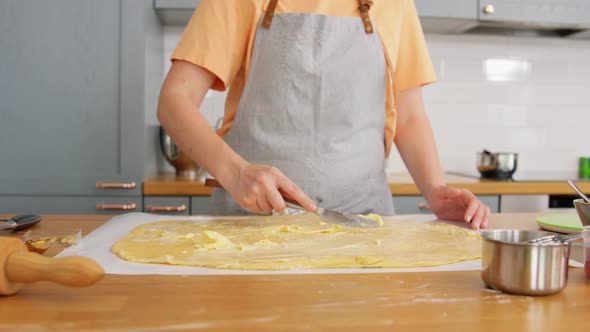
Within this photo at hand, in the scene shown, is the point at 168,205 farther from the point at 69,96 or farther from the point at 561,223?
the point at 561,223

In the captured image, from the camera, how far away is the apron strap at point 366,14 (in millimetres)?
1254

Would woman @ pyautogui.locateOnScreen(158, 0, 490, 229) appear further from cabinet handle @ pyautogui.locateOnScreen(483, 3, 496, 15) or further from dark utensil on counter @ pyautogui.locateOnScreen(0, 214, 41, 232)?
cabinet handle @ pyautogui.locateOnScreen(483, 3, 496, 15)

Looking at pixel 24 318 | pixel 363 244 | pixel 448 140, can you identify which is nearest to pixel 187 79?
pixel 363 244

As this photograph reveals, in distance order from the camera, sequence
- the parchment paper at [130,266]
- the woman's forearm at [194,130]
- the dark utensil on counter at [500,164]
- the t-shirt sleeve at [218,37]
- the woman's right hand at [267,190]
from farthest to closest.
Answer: the dark utensil on counter at [500,164]
the t-shirt sleeve at [218,37]
the woman's forearm at [194,130]
the woman's right hand at [267,190]
the parchment paper at [130,266]

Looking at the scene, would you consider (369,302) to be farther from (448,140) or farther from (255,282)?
(448,140)

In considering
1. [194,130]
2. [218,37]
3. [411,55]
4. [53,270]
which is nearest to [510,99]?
[411,55]

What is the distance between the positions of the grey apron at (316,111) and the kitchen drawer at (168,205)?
73cm

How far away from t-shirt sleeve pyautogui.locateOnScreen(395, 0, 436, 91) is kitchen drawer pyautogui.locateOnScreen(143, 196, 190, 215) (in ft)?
3.01

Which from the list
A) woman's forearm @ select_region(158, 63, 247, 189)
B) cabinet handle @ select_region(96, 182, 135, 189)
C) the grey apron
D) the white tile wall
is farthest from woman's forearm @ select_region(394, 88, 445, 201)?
the white tile wall

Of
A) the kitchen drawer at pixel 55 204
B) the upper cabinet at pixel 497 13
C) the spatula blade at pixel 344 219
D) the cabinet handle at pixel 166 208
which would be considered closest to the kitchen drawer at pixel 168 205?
the cabinet handle at pixel 166 208

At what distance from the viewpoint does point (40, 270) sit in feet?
1.73

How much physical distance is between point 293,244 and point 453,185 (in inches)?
52.5

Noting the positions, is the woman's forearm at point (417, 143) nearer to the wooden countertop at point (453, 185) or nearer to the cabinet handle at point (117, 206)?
the wooden countertop at point (453, 185)

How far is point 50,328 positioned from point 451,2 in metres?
2.08
